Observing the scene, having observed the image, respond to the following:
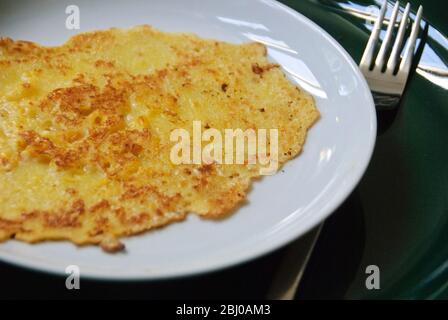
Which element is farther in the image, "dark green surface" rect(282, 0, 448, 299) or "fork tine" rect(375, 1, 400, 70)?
"fork tine" rect(375, 1, 400, 70)

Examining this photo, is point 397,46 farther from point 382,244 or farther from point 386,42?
point 382,244

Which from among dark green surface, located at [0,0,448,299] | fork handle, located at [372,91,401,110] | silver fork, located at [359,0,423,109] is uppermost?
silver fork, located at [359,0,423,109]

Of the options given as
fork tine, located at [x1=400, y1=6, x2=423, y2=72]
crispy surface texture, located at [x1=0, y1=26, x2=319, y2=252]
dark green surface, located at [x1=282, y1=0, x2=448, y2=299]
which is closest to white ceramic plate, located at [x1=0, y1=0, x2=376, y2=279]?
crispy surface texture, located at [x1=0, y1=26, x2=319, y2=252]

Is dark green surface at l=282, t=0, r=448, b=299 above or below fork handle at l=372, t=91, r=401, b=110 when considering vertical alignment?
below

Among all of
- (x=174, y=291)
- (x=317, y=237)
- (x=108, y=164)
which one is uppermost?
(x=108, y=164)

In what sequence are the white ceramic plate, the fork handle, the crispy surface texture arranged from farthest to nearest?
the fork handle < the crispy surface texture < the white ceramic plate

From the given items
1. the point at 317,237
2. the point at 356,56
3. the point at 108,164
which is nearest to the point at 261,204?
the point at 317,237

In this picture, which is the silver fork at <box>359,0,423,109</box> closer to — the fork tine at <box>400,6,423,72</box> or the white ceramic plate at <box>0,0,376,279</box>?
the fork tine at <box>400,6,423,72</box>

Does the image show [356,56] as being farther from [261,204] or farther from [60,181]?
[60,181]
